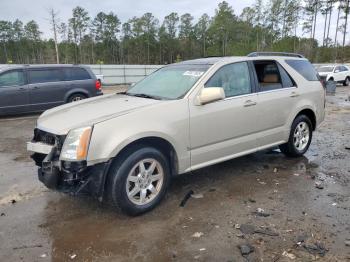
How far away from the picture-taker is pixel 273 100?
17.5 ft

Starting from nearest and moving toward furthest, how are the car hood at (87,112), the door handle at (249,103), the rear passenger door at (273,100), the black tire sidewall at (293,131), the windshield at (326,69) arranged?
1. the car hood at (87,112)
2. the door handle at (249,103)
3. the rear passenger door at (273,100)
4. the black tire sidewall at (293,131)
5. the windshield at (326,69)

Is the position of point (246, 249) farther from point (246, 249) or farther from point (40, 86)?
point (40, 86)

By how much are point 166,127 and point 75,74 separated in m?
9.02

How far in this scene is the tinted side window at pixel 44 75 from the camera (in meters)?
11.3

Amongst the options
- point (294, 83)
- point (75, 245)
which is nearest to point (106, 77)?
point (294, 83)

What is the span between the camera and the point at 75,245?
11.2 feet

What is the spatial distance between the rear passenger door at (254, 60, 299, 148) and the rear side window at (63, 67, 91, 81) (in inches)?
324

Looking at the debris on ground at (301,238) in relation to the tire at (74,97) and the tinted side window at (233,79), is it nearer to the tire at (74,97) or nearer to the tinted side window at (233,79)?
the tinted side window at (233,79)

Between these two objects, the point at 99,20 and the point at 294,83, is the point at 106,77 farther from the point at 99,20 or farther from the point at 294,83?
the point at 99,20

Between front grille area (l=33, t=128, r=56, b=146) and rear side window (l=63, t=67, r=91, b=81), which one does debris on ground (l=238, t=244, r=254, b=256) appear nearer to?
front grille area (l=33, t=128, r=56, b=146)

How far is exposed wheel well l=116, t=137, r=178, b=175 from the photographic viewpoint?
3.89 meters

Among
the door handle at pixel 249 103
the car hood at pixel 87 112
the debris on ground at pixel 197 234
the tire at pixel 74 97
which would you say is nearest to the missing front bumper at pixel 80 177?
the car hood at pixel 87 112

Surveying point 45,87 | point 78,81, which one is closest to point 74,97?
point 78,81

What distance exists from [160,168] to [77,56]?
70.0m
